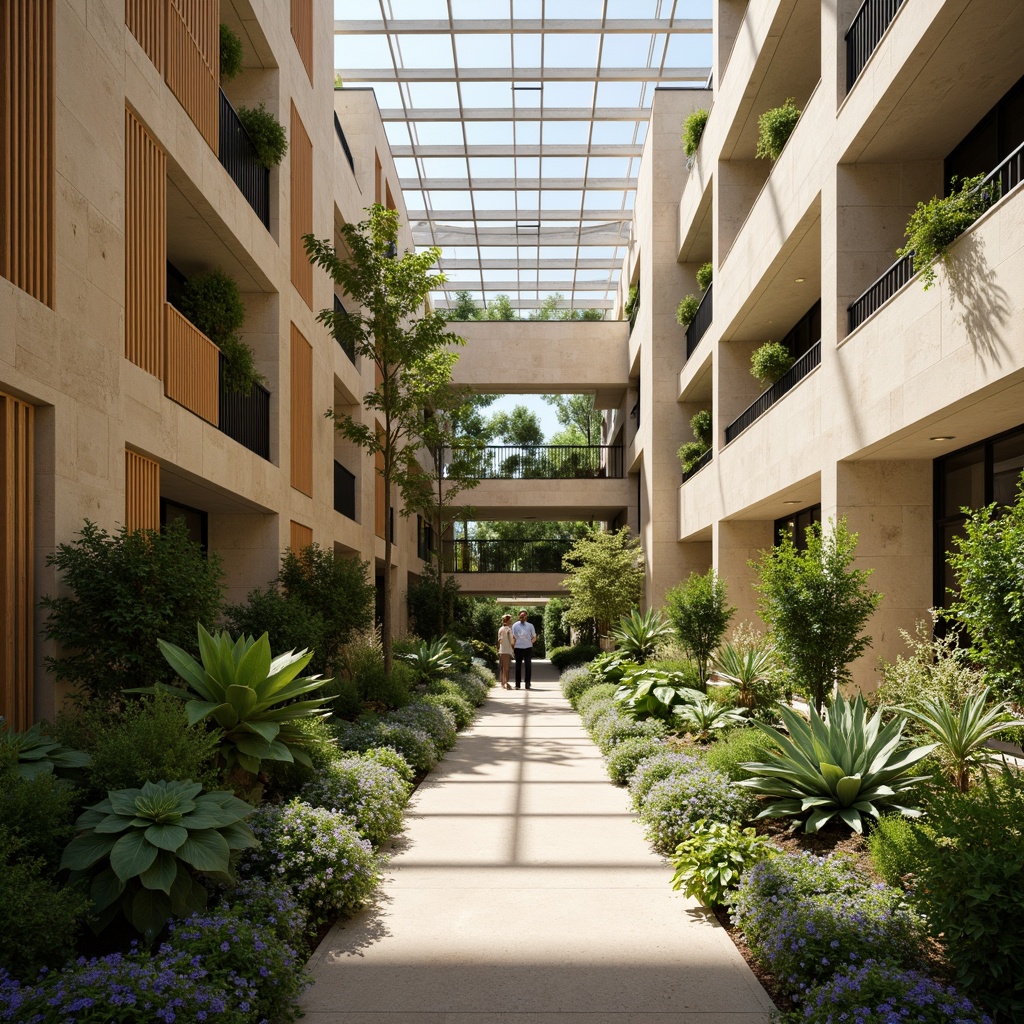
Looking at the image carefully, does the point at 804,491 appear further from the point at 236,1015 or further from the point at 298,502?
the point at 236,1015

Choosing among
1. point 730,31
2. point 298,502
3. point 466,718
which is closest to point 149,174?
point 298,502

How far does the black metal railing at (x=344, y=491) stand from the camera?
61.5 feet

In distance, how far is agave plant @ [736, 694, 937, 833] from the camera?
6.27 meters

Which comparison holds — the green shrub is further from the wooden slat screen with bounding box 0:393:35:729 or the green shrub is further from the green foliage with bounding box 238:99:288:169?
the green foliage with bounding box 238:99:288:169

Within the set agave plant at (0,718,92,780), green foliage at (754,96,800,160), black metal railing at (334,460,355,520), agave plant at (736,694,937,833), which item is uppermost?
green foliage at (754,96,800,160)

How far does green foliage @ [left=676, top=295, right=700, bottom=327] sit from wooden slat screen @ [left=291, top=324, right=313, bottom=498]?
32.0 ft

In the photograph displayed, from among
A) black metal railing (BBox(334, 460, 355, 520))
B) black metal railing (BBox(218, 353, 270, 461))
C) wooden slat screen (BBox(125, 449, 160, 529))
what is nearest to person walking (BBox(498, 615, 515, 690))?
black metal railing (BBox(334, 460, 355, 520))

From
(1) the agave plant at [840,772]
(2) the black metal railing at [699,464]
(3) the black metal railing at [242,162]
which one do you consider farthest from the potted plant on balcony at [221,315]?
(2) the black metal railing at [699,464]

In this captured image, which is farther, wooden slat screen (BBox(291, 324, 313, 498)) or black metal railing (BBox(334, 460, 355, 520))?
black metal railing (BBox(334, 460, 355, 520))

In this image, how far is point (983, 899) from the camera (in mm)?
3629

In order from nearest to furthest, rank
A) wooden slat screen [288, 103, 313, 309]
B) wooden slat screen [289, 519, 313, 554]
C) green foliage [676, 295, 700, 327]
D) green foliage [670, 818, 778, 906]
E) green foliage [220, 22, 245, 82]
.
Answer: green foliage [670, 818, 778, 906] < green foliage [220, 22, 245, 82] < wooden slat screen [289, 519, 313, 554] < wooden slat screen [288, 103, 313, 309] < green foliage [676, 295, 700, 327]

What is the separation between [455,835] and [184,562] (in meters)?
3.22

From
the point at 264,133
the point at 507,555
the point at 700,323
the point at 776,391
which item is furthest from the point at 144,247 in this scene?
the point at 507,555

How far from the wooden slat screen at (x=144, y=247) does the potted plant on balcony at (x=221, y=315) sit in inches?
86.9
